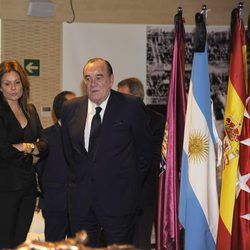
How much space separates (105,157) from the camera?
3.54 meters

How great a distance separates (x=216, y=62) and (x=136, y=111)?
11.0ft

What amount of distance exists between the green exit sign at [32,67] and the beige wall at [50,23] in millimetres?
45

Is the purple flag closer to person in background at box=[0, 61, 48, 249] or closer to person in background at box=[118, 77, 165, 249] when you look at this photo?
person in background at box=[118, 77, 165, 249]

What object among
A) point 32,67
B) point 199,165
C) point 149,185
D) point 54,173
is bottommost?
point 149,185

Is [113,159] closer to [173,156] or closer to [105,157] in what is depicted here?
[105,157]

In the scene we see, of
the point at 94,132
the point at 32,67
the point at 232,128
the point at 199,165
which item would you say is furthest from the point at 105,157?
the point at 32,67

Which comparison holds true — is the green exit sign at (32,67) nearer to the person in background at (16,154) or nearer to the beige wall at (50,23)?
the beige wall at (50,23)

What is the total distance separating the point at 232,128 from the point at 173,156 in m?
0.45

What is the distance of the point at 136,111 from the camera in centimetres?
366

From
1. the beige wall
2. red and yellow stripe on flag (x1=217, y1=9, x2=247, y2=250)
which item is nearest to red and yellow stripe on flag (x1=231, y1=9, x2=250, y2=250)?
red and yellow stripe on flag (x1=217, y1=9, x2=247, y2=250)

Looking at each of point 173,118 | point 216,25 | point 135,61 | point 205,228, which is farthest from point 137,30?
point 205,228

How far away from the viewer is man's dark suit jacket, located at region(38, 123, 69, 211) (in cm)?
407

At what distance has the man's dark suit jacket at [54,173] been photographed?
407cm

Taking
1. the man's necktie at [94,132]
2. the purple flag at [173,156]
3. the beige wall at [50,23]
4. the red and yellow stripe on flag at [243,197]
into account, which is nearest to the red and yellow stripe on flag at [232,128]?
the red and yellow stripe on flag at [243,197]
